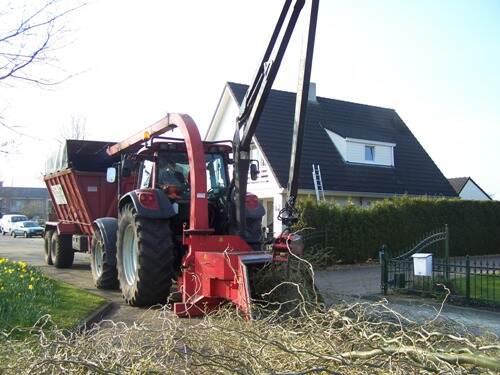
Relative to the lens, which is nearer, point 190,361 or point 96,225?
point 190,361

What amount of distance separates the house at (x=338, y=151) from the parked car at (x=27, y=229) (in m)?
19.0

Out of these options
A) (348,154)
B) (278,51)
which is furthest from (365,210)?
(278,51)

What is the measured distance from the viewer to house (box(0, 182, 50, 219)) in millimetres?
84850

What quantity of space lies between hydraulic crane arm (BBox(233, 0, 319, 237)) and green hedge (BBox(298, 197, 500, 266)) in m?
7.15

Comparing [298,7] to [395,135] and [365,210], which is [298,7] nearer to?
[365,210]

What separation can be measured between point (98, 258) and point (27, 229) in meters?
33.1

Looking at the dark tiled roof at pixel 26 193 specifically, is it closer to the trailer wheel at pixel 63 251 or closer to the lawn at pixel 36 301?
the trailer wheel at pixel 63 251

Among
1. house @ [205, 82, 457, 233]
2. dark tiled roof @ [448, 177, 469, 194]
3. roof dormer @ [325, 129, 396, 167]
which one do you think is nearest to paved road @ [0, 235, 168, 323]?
house @ [205, 82, 457, 233]

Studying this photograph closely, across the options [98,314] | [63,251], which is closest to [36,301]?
[98,314]

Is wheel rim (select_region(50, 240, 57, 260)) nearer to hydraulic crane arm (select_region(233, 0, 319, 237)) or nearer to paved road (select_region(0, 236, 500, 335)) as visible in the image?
paved road (select_region(0, 236, 500, 335))

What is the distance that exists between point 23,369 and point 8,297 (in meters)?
4.17

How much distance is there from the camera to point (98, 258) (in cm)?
1135

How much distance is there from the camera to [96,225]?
1119 cm

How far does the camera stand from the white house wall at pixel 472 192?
3953 cm
